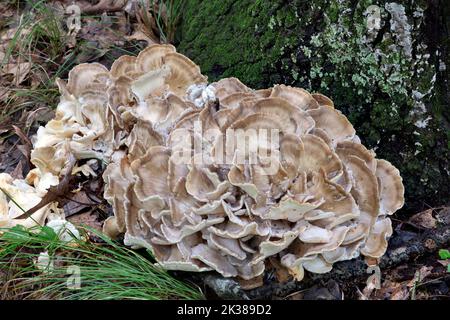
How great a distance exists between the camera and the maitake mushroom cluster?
3416 millimetres

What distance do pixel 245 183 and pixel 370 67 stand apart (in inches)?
60.6

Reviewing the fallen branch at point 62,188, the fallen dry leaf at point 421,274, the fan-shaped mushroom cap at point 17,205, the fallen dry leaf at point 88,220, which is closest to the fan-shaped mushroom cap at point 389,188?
the fallen dry leaf at point 421,274

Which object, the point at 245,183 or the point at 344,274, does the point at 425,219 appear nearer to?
the point at 344,274

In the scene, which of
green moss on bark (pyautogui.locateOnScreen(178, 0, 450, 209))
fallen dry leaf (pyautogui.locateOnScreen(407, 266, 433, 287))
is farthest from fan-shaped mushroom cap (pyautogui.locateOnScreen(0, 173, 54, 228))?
fallen dry leaf (pyautogui.locateOnScreen(407, 266, 433, 287))

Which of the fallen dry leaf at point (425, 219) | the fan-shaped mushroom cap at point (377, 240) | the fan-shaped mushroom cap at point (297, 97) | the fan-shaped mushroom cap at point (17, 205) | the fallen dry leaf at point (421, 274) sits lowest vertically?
the fan-shaped mushroom cap at point (17, 205)

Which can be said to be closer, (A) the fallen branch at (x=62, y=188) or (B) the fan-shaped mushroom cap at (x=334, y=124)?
(B) the fan-shaped mushroom cap at (x=334, y=124)

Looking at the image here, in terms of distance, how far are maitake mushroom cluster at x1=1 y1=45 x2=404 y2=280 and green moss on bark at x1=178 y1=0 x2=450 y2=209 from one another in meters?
0.44

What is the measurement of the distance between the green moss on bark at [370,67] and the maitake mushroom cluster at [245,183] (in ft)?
1.45

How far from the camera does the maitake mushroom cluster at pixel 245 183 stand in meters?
3.42

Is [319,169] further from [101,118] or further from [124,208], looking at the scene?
[101,118]

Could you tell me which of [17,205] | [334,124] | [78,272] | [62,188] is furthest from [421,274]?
[17,205]

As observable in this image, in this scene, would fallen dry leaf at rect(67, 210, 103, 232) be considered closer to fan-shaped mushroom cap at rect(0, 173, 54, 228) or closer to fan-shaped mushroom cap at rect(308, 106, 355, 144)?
fan-shaped mushroom cap at rect(0, 173, 54, 228)

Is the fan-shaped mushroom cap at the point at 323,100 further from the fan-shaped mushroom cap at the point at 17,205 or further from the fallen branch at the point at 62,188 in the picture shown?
the fan-shaped mushroom cap at the point at 17,205
